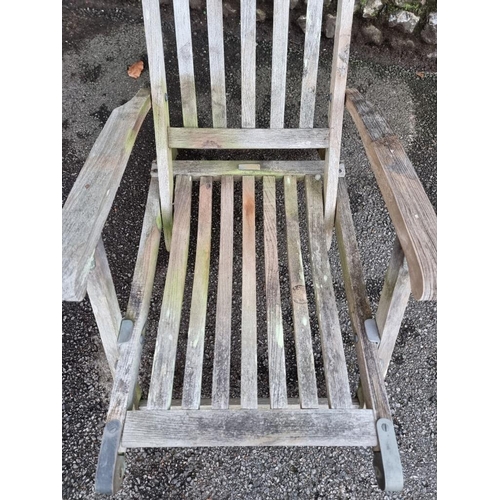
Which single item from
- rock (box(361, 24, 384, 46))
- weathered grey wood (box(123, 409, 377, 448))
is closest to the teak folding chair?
weathered grey wood (box(123, 409, 377, 448))

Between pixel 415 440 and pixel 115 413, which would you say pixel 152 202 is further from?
pixel 415 440

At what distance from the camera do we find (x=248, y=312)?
4.04ft

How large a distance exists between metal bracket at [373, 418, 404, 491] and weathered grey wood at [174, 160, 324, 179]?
832mm

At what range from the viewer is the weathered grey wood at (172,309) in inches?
42.7

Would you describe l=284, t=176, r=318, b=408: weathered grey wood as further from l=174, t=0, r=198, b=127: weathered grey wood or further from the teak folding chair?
l=174, t=0, r=198, b=127: weathered grey wood

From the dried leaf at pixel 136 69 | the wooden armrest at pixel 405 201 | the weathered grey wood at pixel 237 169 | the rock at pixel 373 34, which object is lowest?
the weathered grey wood at pixel 237 169

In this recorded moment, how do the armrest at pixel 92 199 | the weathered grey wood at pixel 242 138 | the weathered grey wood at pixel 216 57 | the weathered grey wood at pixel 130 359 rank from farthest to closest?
1. the weathered grey wood at pixel 242 138
2. the weathered grey wood at pixel 216 57
3. the weathered grey wood at pixel 130 359
4. the armrest at pixel 92 199

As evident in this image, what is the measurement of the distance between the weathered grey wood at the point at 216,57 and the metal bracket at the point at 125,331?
26.3 inches

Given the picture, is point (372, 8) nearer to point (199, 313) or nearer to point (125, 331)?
point (199, 313)

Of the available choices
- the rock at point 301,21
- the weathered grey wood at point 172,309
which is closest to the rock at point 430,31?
the rock at point 301,21

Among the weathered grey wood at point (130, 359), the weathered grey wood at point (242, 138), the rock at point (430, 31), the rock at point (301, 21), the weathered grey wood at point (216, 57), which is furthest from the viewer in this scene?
Result: the rock at point (301, 21)

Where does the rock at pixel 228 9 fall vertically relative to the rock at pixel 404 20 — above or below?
above

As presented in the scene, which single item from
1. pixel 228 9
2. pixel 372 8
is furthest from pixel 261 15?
pixel 372 8

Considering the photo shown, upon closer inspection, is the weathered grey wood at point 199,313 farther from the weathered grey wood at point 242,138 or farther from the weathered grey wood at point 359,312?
the weathered grey wood at point 359,312
